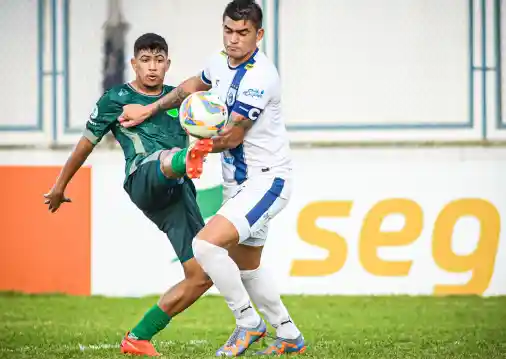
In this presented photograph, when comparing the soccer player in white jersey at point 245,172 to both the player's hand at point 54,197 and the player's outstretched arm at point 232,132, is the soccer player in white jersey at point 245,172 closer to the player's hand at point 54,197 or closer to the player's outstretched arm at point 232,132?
the player's outstretched arm at point 232,132

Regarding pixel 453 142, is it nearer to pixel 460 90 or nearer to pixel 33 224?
pixel 460 90

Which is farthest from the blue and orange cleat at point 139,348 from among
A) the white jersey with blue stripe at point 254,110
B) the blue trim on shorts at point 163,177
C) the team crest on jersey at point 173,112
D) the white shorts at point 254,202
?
the team crest on jersey at point 173,112

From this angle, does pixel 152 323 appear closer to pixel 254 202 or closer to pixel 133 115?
pixel 254 202

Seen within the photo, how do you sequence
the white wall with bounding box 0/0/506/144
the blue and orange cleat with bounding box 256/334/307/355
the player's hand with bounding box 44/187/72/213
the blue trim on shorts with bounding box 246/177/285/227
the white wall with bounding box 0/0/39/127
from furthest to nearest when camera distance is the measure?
1. the white wall with bounding box 0/0/39/127
2. the white wall with bounding box 0/0/506/144
3. the player's hand with bounding box 44/187/72/213
4. the blue and orange cleat with bounding box 256/334/307/355
5. the blue trim on shorts with bounding box 246/177/285/227

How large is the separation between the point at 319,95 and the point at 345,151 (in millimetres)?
587

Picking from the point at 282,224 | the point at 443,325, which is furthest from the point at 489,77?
the point at 443,325

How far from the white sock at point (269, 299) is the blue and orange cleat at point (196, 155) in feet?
2.96

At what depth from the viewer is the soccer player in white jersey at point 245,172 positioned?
6.09 metres

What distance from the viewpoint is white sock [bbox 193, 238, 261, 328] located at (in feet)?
19.8

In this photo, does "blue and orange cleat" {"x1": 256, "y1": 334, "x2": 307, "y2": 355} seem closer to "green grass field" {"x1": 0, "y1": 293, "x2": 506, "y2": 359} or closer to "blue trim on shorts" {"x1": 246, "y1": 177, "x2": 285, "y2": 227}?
"green grass field" {"x1": 0, "y1": 293, "x2": 506, "y2": 359}

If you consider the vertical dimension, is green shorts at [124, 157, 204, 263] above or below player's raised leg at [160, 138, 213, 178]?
below

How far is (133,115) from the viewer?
6.51 m

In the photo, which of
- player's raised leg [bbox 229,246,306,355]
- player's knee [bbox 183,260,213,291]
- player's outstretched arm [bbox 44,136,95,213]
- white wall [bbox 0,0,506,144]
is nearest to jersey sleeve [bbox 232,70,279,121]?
player's raised leg [bbox 229,246,306,355]

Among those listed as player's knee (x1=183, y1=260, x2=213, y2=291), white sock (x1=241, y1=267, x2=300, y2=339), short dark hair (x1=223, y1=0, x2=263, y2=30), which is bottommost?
white sock (x1=241, y1=267, x2=300, y2=339)
